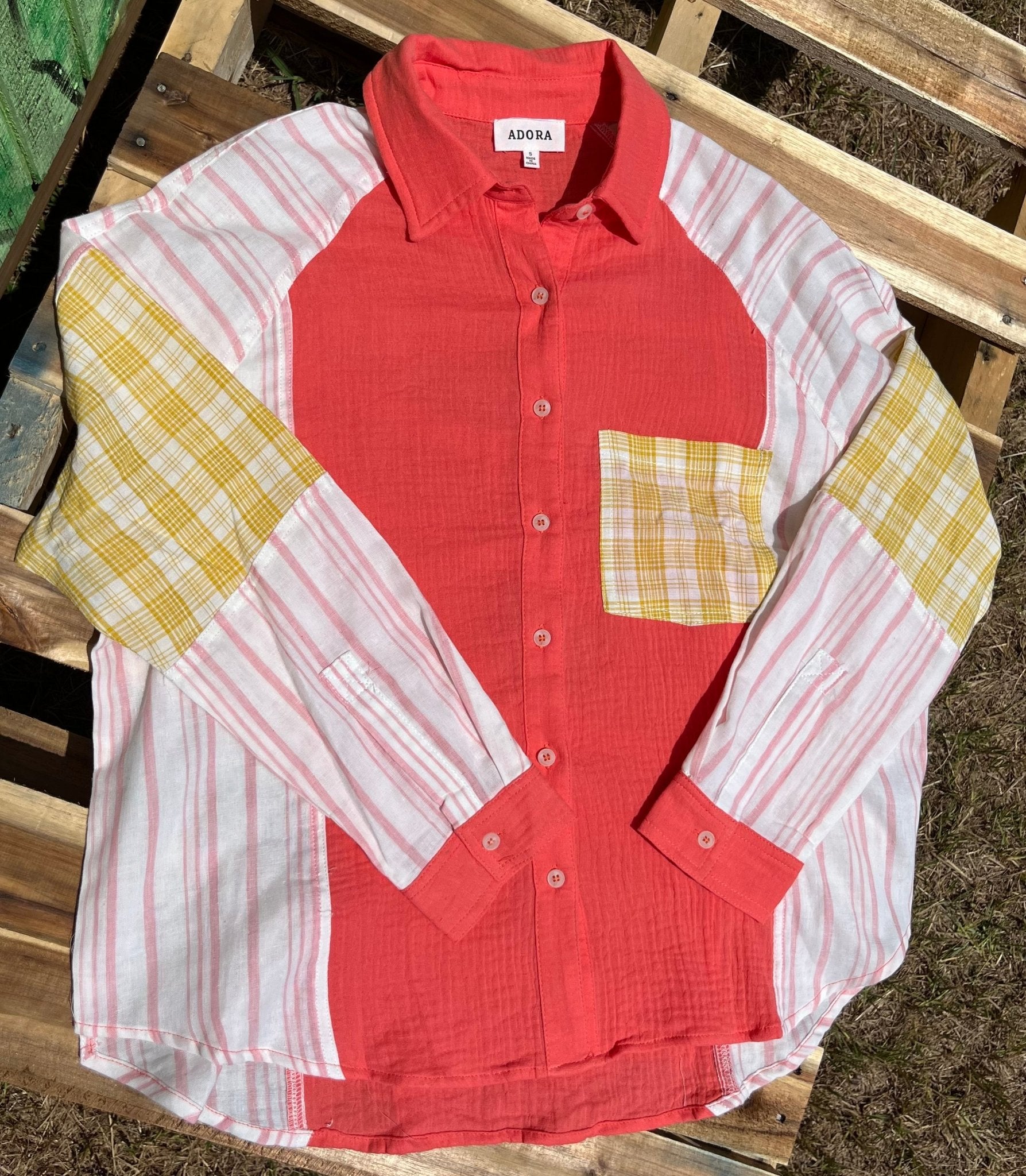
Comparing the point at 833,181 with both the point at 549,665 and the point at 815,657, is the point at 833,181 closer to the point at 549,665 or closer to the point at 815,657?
the point at 815,657

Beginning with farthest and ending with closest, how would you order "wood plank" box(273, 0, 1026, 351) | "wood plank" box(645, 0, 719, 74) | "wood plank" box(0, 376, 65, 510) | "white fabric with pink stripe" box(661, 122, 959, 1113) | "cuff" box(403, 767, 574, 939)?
"wood plank" box(645, 0, 719, 74)
"wood plank" box(273, 0, 1026, 351)
"wood plank" box(0, 376, 65, 510)
"white fabric with pink stripe" box(661, 122, 959, 1113)
"cuff" box(403, 767, 574, 939)

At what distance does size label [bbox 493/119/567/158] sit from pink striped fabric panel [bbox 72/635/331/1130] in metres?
1.13

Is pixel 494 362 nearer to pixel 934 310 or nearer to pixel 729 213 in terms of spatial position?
pixel 729 213

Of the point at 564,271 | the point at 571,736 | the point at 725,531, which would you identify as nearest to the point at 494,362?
the point at 564,271

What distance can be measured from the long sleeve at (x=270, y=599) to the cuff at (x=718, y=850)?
20 cm

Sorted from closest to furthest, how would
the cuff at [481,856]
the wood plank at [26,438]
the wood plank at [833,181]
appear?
1. the cuff at [481,856]
2. the wood plank at [26,438]
3. the wood plank at [833,181]

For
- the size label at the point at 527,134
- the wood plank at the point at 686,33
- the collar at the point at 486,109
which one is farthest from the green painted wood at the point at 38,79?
the wood plank at the point at 686,33

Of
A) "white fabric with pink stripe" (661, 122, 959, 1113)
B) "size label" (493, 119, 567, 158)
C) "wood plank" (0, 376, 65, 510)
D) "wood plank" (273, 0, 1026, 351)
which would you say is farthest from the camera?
"wood plank" (273, 0, 1026, 351)

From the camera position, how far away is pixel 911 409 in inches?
70.7

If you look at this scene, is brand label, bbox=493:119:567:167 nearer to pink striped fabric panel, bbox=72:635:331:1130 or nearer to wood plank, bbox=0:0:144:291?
wood plank, bbox=0:0:144:291

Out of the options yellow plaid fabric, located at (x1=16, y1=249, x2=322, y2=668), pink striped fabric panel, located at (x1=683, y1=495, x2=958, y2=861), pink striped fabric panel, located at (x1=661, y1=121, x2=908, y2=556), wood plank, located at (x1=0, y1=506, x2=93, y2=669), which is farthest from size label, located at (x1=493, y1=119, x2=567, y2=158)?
wood plank, located at (x1=0, y1=506, x2=93, y2=669)

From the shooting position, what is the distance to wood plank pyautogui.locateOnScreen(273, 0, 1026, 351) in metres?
1.99

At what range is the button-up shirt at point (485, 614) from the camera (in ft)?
5.12

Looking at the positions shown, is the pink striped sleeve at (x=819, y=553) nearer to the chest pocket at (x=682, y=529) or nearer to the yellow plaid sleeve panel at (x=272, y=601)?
the chest pocket at (x=682, y=529)
